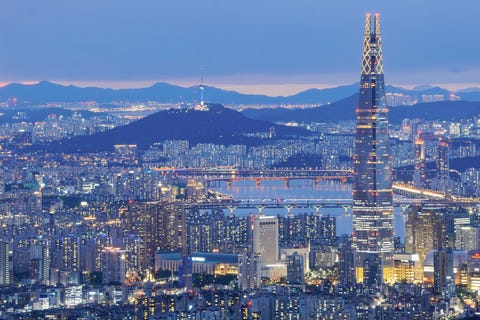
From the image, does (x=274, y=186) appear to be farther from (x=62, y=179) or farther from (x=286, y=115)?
(x=286, y=115)

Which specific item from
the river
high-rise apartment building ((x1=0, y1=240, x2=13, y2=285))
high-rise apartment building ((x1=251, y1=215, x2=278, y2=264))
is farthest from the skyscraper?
high-rise apartment building ((x1=0, y1=240, x2=13, y2=285))

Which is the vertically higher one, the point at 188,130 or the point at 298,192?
the point at 188,130

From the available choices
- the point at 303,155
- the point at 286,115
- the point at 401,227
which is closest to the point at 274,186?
the point at 303,155

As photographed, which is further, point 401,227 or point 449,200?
point 449,200

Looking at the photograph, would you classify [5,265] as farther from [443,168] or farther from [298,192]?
[298,192]

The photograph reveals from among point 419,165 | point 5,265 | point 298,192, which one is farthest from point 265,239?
point 419,165

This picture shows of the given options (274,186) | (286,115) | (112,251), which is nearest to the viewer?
(112,251)

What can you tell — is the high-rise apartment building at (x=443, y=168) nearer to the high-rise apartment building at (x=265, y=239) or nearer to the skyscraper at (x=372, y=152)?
the skyscraper at (x=372, y=152)

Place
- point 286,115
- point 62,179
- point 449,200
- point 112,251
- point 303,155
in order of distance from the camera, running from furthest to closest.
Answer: point 286,115 < point 303,155 < point 62,179 < point 449,200 < point 112,251
